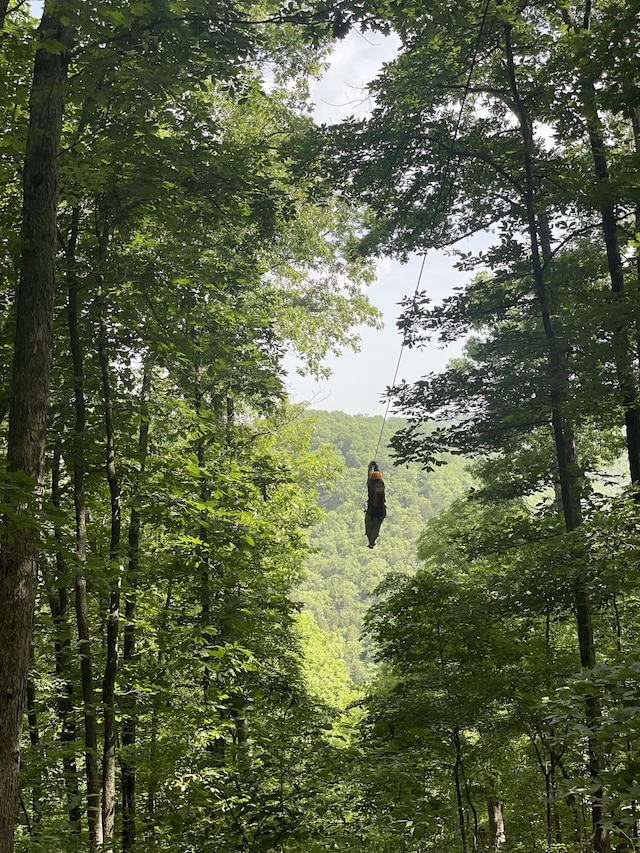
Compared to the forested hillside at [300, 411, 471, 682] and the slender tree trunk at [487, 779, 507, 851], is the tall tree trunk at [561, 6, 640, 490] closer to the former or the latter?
the slender tree trunk at [487, 779, 507, 851]

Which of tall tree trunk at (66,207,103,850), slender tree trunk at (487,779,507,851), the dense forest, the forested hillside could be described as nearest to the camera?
the dense forest

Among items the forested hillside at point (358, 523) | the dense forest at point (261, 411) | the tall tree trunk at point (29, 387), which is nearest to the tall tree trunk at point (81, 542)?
the dense forest at point (261, 411)

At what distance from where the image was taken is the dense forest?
4555 millimetres

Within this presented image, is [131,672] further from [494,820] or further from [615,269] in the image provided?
[494,820]

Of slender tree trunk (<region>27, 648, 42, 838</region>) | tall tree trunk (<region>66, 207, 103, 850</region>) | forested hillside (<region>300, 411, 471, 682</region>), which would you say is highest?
forested hillside (<region>300, 411, 471, 682</region>)

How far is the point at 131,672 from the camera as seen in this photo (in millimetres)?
7684

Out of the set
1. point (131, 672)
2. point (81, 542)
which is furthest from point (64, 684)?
point (81, 542)

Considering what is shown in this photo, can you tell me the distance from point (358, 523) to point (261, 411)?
359 ft

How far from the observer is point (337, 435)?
112 metres

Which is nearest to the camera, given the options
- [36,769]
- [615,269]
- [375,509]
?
[36,769]

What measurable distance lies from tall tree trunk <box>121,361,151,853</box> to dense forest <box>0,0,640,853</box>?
7 centimetres

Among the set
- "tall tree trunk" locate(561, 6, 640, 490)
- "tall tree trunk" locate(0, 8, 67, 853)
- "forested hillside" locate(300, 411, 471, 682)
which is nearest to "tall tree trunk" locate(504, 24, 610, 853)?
"tall tree trunk" locate(561, 6, 640, 490)

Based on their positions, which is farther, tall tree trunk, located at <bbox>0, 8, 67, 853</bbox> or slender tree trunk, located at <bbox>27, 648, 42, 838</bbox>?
slender tree trunk, located at <bbox>27, 648, 42, 838</bbox>

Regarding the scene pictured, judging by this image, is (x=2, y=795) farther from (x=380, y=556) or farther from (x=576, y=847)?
(x=380, y=556)
